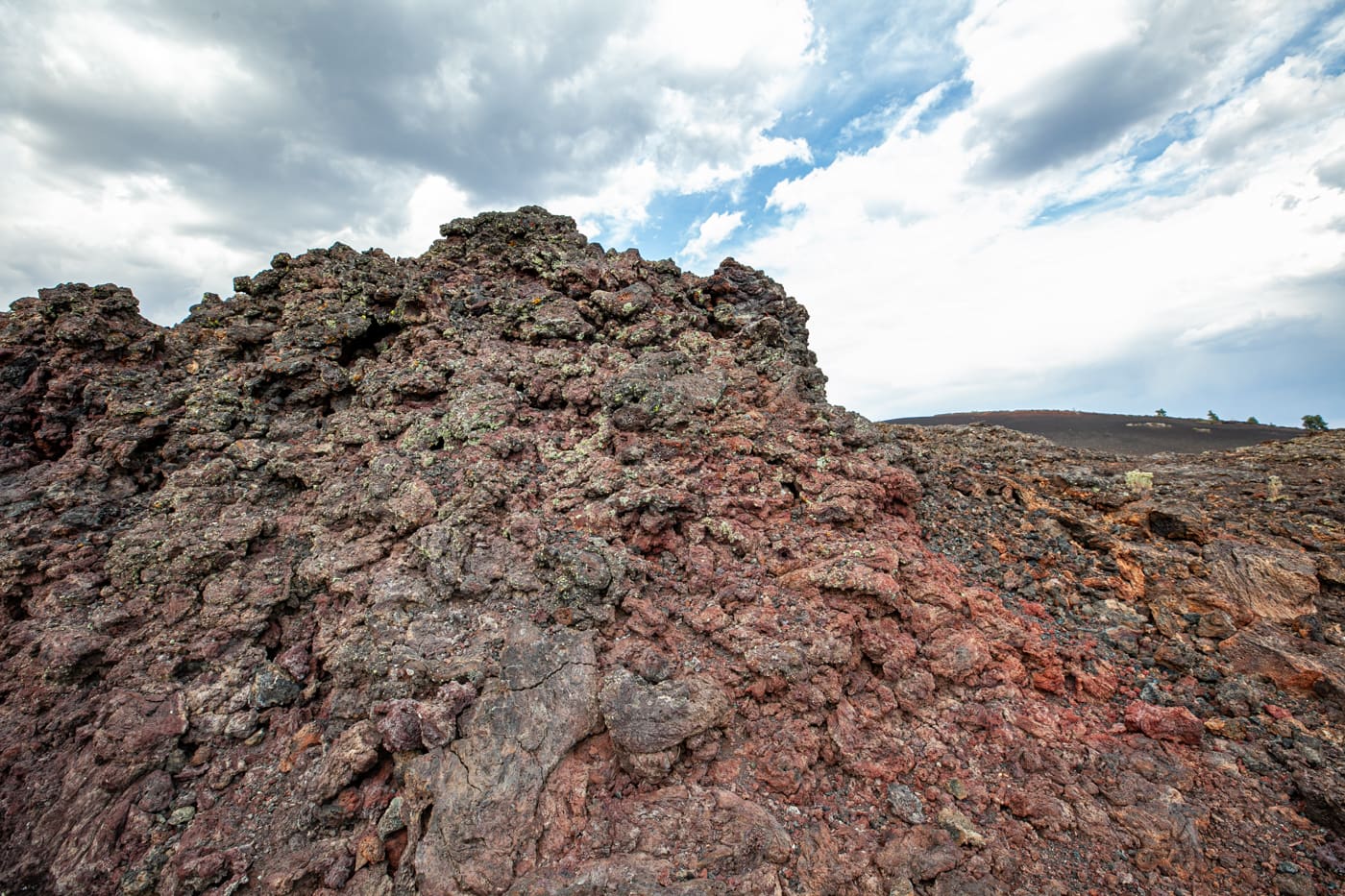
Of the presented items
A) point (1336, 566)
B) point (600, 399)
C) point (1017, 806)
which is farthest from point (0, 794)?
point (1336, 566)

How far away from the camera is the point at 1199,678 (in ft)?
18.3

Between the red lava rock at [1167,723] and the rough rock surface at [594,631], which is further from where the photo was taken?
the red lava rock at [1167,723]

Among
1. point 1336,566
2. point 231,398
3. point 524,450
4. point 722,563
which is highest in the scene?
point 231,398

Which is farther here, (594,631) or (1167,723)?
(594,631)

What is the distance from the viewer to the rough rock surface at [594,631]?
15.0ft

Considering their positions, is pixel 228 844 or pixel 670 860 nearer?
pixel 670 860

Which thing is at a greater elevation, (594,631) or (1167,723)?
(594,631)

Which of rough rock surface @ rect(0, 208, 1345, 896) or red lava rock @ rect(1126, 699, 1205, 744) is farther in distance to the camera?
red lava rock @ rect(1126, 699, 1205, 744)

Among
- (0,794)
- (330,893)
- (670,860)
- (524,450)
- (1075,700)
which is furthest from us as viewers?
(524,450)

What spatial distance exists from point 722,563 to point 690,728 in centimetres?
199

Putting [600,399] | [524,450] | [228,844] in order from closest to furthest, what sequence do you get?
[228,844] < [524,450] < [600,399]

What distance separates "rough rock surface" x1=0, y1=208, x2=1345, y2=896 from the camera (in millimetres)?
4559

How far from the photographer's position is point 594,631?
5.71 meters

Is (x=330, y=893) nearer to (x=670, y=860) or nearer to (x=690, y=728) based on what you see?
(x=670, y=860)
